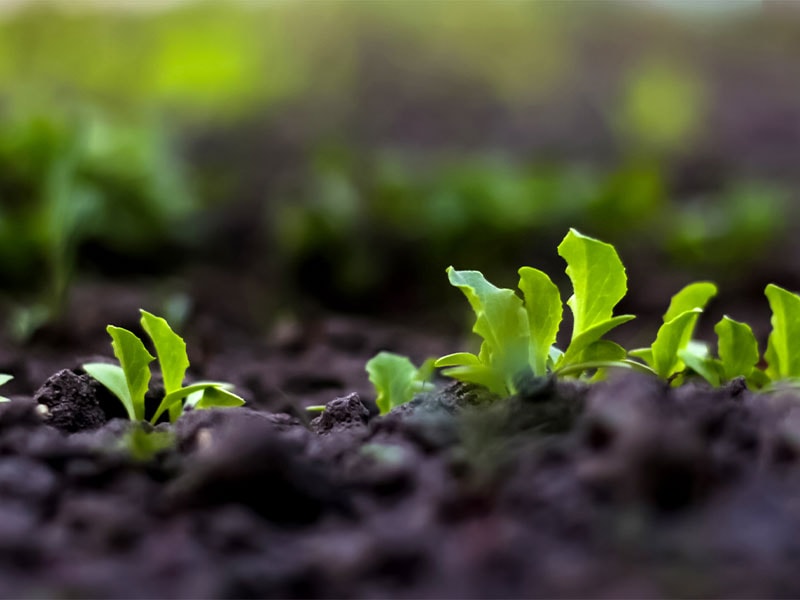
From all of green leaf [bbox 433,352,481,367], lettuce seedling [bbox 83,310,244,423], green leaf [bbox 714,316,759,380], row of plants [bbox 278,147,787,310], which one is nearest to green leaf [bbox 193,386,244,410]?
lettuce seedling [bbox 83,310,244,423]

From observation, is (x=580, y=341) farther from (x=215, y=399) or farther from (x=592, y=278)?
(x=215, y=399)

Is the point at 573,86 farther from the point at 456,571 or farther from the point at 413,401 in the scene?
the point at 456,571

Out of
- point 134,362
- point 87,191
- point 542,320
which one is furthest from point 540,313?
point 87,191

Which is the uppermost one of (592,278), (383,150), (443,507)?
(383,150)

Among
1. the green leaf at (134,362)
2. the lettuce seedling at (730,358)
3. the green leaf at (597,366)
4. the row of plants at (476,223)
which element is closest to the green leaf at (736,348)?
the lettuce seedling at (730,358)

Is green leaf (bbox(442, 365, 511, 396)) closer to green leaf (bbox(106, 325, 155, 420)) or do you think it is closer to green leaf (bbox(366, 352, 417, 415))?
green leaf (bbox(366, 352, 417, 415))

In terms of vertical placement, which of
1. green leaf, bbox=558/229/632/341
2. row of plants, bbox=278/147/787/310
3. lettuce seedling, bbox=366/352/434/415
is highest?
row of plants, bbox=278/147/787/310

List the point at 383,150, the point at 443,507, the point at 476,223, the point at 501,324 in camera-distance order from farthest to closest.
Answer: the point at 383,150, the point at 476,223, the point at 501,324, the point at 443,507
